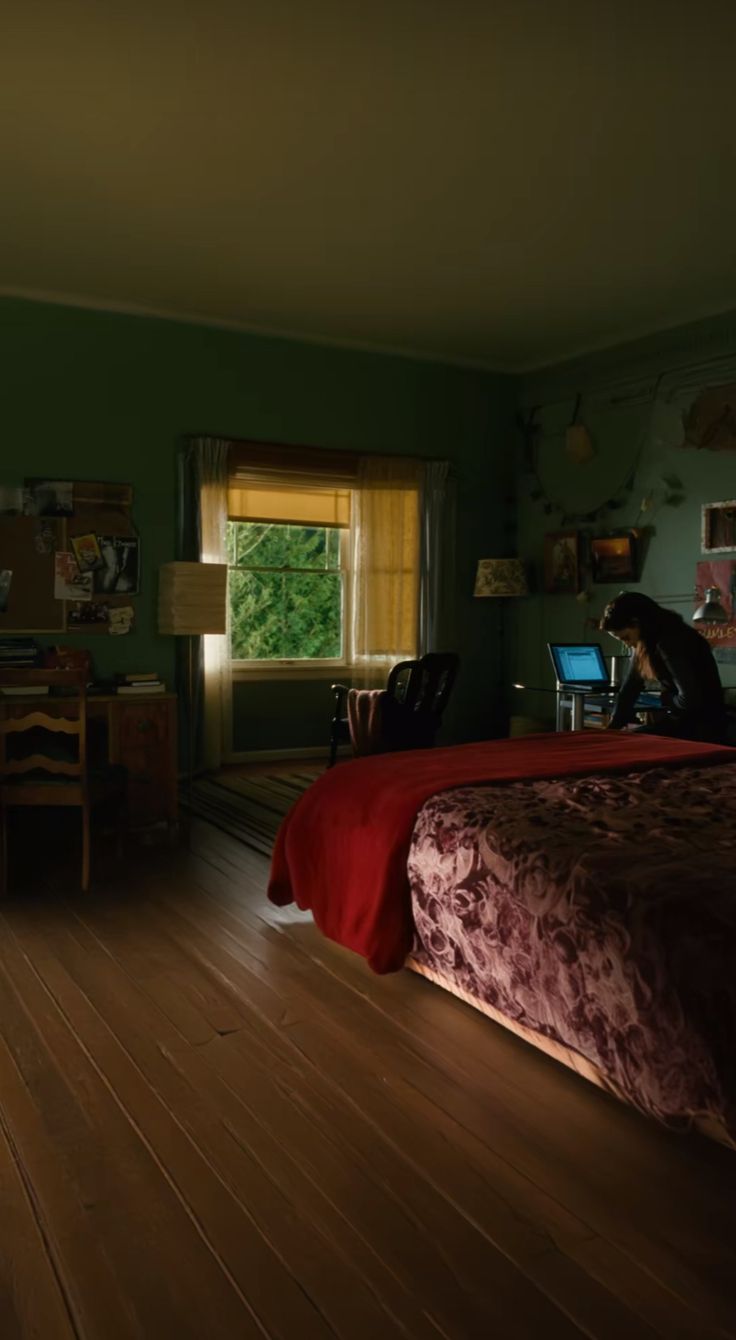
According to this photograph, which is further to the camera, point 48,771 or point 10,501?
point 10,501

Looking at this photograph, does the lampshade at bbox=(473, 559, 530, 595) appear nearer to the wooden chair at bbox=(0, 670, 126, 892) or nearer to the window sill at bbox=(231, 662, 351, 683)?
the window sill at bbox=(231, 662, 351, 683)

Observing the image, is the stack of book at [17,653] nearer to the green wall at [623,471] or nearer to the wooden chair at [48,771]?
the wooden chair at [48,771]

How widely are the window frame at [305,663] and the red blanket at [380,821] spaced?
370 cm

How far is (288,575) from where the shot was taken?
24.1 feet

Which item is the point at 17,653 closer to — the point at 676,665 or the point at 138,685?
the point at 138,685

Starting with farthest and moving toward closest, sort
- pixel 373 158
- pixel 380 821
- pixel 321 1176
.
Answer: pixel 373 158 → pixel 380 821 → pixel 321 1176

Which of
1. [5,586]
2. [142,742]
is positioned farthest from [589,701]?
[5,586]

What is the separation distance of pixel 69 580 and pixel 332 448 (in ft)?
7.14

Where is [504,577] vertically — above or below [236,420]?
below

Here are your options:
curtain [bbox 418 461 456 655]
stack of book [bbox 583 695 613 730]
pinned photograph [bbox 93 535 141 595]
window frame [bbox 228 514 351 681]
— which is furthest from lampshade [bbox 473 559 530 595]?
pinned photograph [bbox 93 535 141 595]

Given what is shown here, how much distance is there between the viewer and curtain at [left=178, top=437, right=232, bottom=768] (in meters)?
6.54

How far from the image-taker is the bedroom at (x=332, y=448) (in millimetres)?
1805

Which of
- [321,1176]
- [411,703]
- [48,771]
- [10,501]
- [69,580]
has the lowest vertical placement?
[321,1176]

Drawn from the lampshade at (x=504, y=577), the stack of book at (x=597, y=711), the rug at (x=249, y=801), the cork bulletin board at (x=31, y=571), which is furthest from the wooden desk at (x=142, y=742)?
the lampshade at (x=504, y=577)
